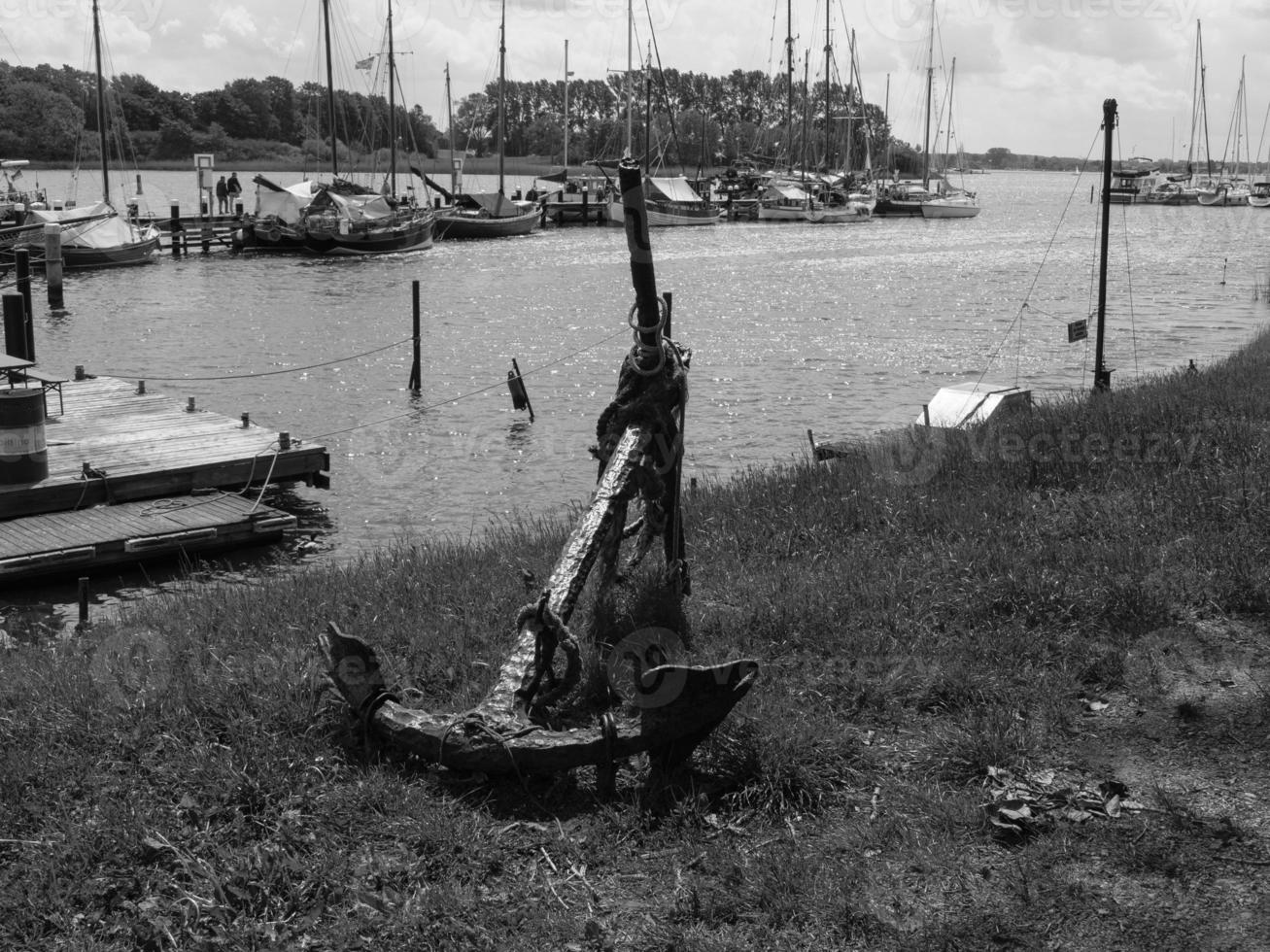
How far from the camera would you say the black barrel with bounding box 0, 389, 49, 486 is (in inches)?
531

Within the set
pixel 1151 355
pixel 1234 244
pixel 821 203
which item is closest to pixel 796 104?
pixel 821 203


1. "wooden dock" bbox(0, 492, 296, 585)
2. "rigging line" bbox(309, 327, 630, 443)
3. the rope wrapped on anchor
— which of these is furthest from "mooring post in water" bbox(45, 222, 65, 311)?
the rope wrapped on anchor

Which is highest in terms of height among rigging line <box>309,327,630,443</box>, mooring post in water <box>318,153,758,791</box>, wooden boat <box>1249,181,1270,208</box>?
wooden boat <box>1249,181,1270,208</box>

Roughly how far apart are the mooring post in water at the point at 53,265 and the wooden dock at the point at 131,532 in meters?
28.8

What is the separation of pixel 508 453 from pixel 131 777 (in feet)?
50.3

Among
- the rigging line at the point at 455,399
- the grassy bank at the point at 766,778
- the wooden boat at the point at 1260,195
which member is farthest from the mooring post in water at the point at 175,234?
the wooden boat at the point at 1260,195

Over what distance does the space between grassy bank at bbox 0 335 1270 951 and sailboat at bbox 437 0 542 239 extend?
6668 cm

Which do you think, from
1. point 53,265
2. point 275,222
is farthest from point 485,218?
point 53,265

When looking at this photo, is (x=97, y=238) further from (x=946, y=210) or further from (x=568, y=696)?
(x=946, y=210)

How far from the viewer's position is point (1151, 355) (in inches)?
1207

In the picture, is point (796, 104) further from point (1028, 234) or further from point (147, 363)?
point (147, 363)

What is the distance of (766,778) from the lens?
557 cm

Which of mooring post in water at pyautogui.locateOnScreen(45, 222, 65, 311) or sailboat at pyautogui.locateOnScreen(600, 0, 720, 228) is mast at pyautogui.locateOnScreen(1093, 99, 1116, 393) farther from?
sailboat at pyautogui.locateOnScreen(600, 0, 720, 228)

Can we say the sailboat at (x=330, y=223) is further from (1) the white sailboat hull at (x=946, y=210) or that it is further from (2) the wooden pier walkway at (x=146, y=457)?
(1) the white sailboat hull at (x=946, y=210)
